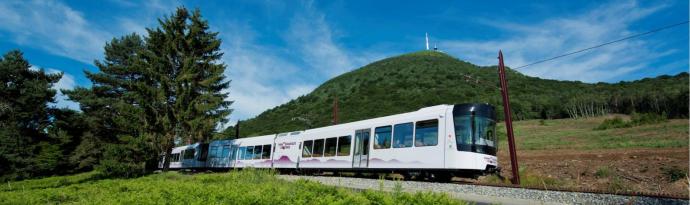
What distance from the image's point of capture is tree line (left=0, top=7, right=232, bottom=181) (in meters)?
27.8

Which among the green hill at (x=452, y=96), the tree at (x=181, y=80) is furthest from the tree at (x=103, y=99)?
the green hill at (x=452, y=96)

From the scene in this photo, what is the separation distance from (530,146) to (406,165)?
23.1 meters

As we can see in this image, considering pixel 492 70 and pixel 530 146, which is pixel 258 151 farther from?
pixel 492 70

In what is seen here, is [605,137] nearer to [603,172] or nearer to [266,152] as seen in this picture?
[603,172]

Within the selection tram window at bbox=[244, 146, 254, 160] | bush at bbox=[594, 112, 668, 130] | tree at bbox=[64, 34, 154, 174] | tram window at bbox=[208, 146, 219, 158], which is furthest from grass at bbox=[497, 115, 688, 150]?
tree at bbox=[64, 34, 154, 174]

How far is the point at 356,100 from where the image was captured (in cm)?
7594

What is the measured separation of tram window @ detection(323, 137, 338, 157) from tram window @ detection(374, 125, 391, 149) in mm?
3043

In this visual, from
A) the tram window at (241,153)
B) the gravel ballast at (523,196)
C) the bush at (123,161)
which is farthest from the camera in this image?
the tram window at (241,153)

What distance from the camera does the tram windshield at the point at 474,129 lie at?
13.9m

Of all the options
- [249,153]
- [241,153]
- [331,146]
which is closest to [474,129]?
[331,146]

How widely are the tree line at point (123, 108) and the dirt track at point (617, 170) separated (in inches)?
828

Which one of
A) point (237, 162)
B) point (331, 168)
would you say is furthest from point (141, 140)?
point (331, 168)

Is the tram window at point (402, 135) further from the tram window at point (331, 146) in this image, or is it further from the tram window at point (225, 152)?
the tram window at point (225, 152)

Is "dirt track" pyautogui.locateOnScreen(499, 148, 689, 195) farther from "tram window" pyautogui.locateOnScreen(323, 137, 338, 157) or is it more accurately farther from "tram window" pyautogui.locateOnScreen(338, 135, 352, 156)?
"tram window" pyautogui.locateOnScreen(323, 137, 338, 157)
